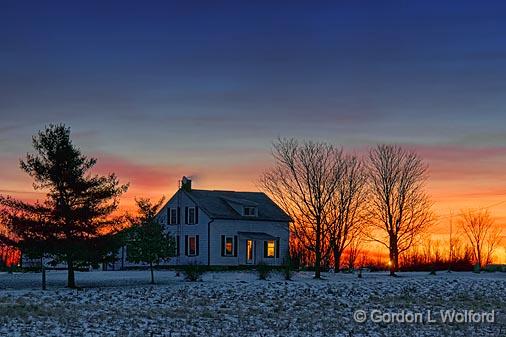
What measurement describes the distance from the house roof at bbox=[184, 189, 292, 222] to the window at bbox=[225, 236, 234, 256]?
5.83ft

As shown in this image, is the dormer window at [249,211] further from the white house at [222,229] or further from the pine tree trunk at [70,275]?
the pine tree trunk at [70,275]

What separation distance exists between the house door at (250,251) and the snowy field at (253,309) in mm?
24608

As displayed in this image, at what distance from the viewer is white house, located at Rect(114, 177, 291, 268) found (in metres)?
63.4

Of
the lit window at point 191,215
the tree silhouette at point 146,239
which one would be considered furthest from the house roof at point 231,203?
the tree silhouette at point 146,239

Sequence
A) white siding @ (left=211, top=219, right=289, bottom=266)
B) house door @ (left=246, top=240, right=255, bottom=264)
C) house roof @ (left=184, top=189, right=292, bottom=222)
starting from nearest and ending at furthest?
white siding @ (left=211, top=219, right=289, bottom=266), house roof @ (left=184, top=189, right=292, bottom=222), house door @ (left=246, top=240, right=255, bottom=264)

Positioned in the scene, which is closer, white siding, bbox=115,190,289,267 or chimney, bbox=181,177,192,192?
white siding, bbox=115,190,289,267

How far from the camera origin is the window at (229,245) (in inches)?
2506

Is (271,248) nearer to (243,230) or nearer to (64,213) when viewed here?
(243,230)

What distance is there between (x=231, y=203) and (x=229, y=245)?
4160 millimetres

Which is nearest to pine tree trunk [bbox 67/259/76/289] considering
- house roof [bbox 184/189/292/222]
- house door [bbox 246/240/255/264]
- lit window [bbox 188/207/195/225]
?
house roof [bbox 184/189/292/222]

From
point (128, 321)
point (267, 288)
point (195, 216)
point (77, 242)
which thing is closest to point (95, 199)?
point (77, 242)

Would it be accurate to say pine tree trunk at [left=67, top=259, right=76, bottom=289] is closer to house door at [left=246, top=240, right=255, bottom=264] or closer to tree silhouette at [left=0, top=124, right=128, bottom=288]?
tree silhouette at [left=0, top=124, right=128, bottom=288]

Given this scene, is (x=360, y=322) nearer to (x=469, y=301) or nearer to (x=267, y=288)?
(x=469, y=301)

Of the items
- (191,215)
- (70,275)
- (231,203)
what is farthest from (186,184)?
(70,275)
